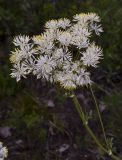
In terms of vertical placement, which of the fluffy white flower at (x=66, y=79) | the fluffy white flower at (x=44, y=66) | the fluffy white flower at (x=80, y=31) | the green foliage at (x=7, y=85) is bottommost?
the fluffy white flower at (x=66, y=79)

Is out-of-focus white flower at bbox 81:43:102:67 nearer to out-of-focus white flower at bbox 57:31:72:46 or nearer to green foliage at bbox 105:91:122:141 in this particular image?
out-of-focus white flower at bbox 57:31:72:46

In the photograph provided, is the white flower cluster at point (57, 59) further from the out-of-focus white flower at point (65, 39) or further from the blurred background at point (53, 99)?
the blurred background at point (53, 99)

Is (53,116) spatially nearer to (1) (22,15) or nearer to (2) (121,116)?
(2) (121,116)

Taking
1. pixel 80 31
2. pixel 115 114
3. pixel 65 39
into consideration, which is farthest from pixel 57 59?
pixel 115 114

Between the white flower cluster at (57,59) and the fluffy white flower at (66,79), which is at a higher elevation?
the white flower cluster at (57,59)

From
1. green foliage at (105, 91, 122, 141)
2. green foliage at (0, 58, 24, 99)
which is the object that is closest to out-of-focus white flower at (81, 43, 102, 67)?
green foliage at (105, 91, 122, 141)

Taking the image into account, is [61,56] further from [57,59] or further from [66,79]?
[66,79]

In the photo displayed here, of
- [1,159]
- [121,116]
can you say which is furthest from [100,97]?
[1,159]

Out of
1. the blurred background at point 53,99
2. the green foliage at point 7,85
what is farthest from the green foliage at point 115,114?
the green foliage at point 7,85
